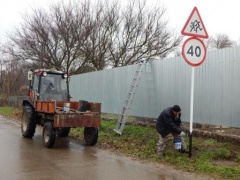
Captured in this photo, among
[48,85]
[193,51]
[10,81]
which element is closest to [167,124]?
[193,51]

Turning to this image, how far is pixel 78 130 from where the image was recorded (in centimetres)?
1385

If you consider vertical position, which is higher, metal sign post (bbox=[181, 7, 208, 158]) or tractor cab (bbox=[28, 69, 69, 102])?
metal sign post (bbox=[181, 7, 208, 158])

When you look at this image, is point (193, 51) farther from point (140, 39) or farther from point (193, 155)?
point (140, 39)

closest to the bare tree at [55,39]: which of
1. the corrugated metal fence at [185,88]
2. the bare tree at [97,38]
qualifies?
the bare tree at [97,38]

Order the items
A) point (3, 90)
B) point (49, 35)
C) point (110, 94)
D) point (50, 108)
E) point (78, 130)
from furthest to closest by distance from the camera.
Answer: point (3, 90) → point (49, 35) → point (110, 94) → point (78, 130) → point (50, 108)

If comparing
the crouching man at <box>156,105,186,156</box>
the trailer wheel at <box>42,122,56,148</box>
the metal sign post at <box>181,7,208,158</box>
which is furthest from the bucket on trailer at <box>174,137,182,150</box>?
the trailer wheel at <box>42,122,56,148</box>

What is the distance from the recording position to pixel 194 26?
314 inches

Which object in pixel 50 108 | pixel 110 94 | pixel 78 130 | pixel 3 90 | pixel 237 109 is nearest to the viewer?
pixel 237 109

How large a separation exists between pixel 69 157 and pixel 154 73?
460cm

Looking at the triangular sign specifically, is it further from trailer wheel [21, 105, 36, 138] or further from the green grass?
trailer wheel [21, 105, 36, 138]

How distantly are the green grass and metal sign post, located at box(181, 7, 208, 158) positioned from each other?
446mm

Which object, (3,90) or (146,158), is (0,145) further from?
(3,90)

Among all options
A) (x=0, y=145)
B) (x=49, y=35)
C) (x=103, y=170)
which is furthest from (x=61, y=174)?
(x=49, y=35)

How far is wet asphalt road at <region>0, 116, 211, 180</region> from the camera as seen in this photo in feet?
22.0
